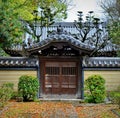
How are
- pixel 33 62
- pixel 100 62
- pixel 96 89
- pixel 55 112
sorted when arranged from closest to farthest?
pixel 55 112
pixel 96 89
pixel 33 62
pixel 100 62

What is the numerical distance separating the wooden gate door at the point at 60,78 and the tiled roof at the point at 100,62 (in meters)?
0.89

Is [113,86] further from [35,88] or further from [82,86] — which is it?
[35,88]

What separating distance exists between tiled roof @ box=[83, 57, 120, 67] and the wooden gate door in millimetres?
888

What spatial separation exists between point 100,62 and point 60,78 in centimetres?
275

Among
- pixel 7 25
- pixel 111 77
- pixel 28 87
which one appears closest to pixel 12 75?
pixel 28 87

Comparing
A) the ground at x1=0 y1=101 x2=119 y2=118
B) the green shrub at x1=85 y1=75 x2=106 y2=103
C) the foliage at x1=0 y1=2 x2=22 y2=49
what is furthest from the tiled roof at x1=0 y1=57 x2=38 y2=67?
the ground at x1=0 y1=101 x2=119 y2=118

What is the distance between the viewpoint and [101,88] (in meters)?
19.4

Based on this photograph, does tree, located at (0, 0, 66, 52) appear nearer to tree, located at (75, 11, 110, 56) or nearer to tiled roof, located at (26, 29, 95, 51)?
tiled roof, located at (26, 29, 95, 51)

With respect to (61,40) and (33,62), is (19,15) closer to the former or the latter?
(33,62)

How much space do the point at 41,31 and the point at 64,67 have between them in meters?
13.3

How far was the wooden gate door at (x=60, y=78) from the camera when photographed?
70.3 ft

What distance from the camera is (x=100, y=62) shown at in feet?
73.0

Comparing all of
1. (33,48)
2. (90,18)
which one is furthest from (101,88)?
(90,18)

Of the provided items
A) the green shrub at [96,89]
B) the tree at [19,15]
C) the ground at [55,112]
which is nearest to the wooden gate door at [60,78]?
the green shrub at [96,89]
